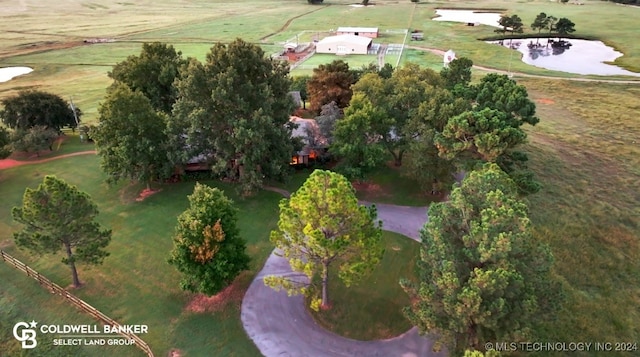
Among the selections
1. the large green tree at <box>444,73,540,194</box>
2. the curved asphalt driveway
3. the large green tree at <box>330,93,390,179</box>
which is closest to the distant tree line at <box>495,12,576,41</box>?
the large green tree at <box>444,73,540,194</box>

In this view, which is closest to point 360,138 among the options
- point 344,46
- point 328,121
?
point 328,121

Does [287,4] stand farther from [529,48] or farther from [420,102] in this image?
[420,102]

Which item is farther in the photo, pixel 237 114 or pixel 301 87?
pixel 301 87

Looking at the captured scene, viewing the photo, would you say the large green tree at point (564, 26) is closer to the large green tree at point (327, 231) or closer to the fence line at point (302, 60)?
the fence line at point (302, 60)

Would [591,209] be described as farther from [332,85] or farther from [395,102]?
[332,85]

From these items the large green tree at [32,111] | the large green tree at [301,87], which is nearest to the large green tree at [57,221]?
the large green tree at [32,111]

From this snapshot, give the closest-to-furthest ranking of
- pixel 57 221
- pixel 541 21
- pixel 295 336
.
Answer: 1. pixel 295 336
2. pixel 57 221
3. pixel 541 21
